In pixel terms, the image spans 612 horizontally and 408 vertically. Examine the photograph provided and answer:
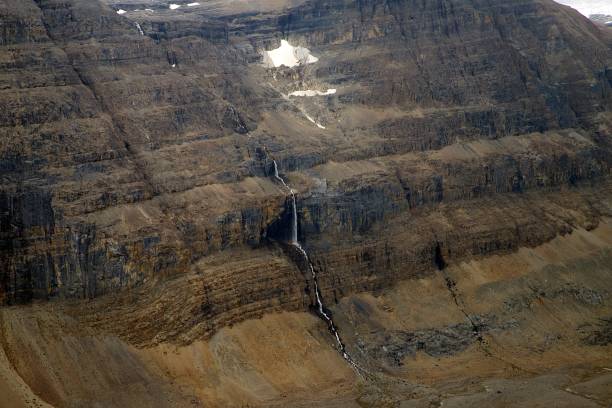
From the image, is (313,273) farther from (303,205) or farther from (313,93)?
(313,93)

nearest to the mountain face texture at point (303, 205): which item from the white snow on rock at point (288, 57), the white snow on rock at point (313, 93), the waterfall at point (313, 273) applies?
the waterfall at point (313, 273)

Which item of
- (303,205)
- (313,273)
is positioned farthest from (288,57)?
(313,273)

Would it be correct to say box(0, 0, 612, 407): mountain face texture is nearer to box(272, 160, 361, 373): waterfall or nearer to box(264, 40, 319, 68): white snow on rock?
box(272, 160, 361, 373): waterfall

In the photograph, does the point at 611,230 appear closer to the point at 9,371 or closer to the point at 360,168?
the point at 360,168

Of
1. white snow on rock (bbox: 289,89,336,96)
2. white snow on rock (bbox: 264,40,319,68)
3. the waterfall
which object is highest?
white snow on rock (bbox: 264,40,319,68)

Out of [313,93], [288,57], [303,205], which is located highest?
[288,57]

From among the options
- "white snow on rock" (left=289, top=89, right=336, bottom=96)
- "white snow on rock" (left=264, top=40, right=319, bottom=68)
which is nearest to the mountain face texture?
"white snow on rock" (left=289, top=89, right=336, bottom=96)
